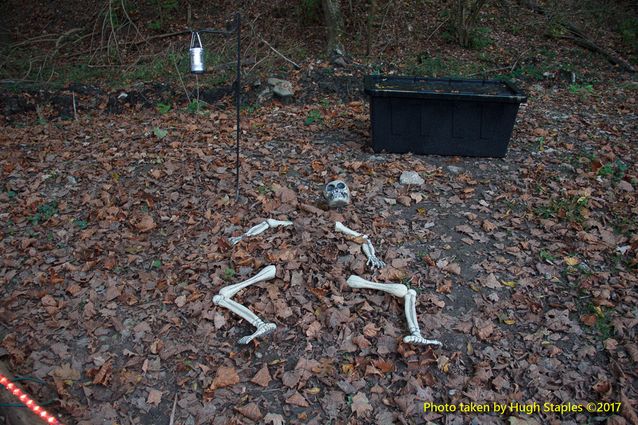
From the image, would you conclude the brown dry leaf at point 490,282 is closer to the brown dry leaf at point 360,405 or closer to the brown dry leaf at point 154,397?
the brown dry leaf at point 360,405

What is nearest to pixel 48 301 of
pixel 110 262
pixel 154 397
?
pixel 110 262

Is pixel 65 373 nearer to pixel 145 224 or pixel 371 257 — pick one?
pixel 145 224

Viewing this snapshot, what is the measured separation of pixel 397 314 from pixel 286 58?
5.87 m

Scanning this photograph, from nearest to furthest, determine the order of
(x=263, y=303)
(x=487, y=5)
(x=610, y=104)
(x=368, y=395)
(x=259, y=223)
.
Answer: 1. (x=368, y=395)
2. (x=263, y=303)
3. (x=259, y=223)
4. (x=610, y=104)
5. (x=487, y=5)

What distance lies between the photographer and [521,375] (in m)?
2.96

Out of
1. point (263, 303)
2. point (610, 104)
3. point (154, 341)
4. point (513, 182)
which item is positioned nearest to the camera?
point (154, 341)

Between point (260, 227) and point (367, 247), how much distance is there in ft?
2.99

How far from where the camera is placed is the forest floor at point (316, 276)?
288cm

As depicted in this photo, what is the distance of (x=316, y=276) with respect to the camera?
3.64 metres

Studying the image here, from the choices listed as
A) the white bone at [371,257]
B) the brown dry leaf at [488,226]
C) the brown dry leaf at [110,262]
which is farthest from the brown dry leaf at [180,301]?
the brown dry leaf at [488,226]

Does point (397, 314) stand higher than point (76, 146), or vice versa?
point (76, 146)

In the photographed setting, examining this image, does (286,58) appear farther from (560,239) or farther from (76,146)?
(560,239)

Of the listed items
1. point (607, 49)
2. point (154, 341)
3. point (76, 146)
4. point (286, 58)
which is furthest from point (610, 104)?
point (76, 146)

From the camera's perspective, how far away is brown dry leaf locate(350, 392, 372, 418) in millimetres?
2762
